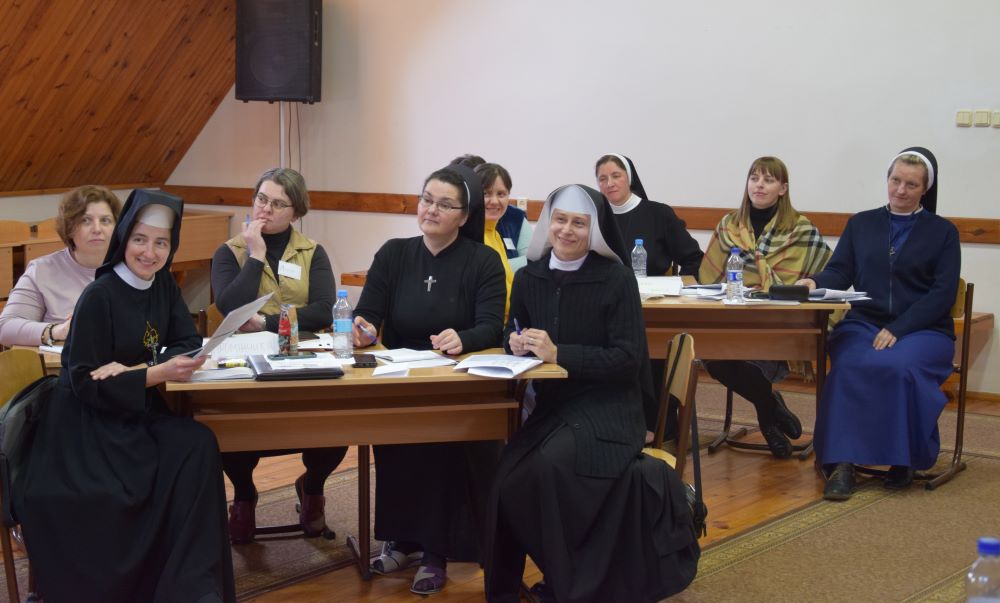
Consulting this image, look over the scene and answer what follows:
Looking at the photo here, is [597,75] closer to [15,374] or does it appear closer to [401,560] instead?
[401,560]

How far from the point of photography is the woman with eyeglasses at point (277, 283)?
4.10 m

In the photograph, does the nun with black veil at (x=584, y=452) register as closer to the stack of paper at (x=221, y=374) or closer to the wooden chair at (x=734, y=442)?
the stack of paper at (x=221, y=374)

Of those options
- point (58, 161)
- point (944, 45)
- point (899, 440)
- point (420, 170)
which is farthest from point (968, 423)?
point (58, 161)

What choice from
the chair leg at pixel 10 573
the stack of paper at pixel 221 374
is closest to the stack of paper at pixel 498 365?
the stack of paper at pixel 221 374

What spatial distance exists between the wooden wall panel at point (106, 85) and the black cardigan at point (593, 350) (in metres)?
4.70

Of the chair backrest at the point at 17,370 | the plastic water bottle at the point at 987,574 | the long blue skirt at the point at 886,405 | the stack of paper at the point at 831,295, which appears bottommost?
the long blue skirt at the point at 886,405

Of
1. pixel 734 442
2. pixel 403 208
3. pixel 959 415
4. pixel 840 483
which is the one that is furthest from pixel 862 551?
pixel 403 208

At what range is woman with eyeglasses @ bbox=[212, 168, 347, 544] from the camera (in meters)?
4.10

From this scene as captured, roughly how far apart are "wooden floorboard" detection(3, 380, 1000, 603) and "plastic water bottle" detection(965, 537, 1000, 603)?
2.05 m

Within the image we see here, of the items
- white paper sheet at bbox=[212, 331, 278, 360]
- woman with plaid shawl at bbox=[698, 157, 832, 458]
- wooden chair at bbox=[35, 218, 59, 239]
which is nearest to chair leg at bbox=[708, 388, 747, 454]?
woman with plaid shawl at bbox=[698, 157, 832, 458]

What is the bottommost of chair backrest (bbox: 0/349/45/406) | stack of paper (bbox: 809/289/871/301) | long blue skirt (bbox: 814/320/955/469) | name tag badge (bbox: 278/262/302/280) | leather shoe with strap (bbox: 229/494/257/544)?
leather shoe with strap (bbox: 229/494/257/544)

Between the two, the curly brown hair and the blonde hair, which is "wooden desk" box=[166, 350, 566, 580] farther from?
the blonde hair

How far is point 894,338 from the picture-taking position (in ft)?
16.0

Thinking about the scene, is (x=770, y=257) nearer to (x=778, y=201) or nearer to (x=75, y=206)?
(x=778, y=201)
